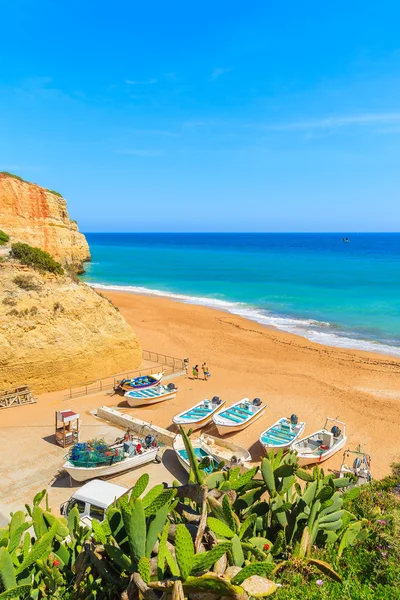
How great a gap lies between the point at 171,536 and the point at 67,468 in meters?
8.18

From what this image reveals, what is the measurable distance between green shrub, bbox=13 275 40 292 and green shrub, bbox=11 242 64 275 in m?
1.17

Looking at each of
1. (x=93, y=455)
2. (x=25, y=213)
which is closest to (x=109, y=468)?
(x=93, y=455)

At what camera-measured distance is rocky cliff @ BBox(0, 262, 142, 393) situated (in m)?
17.1

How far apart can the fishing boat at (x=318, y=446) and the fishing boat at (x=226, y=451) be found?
2.06 meters

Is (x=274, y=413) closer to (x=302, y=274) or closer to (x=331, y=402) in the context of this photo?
(x=331, y=402)

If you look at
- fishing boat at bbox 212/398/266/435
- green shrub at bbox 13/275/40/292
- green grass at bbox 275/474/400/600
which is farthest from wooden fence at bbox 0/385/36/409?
green grass at bbox 275/474/400/600

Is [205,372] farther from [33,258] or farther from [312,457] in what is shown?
[33,258]

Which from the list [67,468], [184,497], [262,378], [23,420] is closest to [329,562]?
[184,497]

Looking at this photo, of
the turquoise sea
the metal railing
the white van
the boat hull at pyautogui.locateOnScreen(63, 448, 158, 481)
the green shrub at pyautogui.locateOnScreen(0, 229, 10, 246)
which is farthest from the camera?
the turquoise sea

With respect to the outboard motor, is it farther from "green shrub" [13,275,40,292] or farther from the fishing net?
"green shrub" [13,275,40,292]

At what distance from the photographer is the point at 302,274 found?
78.4 m

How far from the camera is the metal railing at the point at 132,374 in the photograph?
19.0 metres

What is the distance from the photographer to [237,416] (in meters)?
17.1

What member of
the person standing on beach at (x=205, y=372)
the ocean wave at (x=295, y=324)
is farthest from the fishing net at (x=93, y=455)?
the ocean wave at (x=295, y=324)
